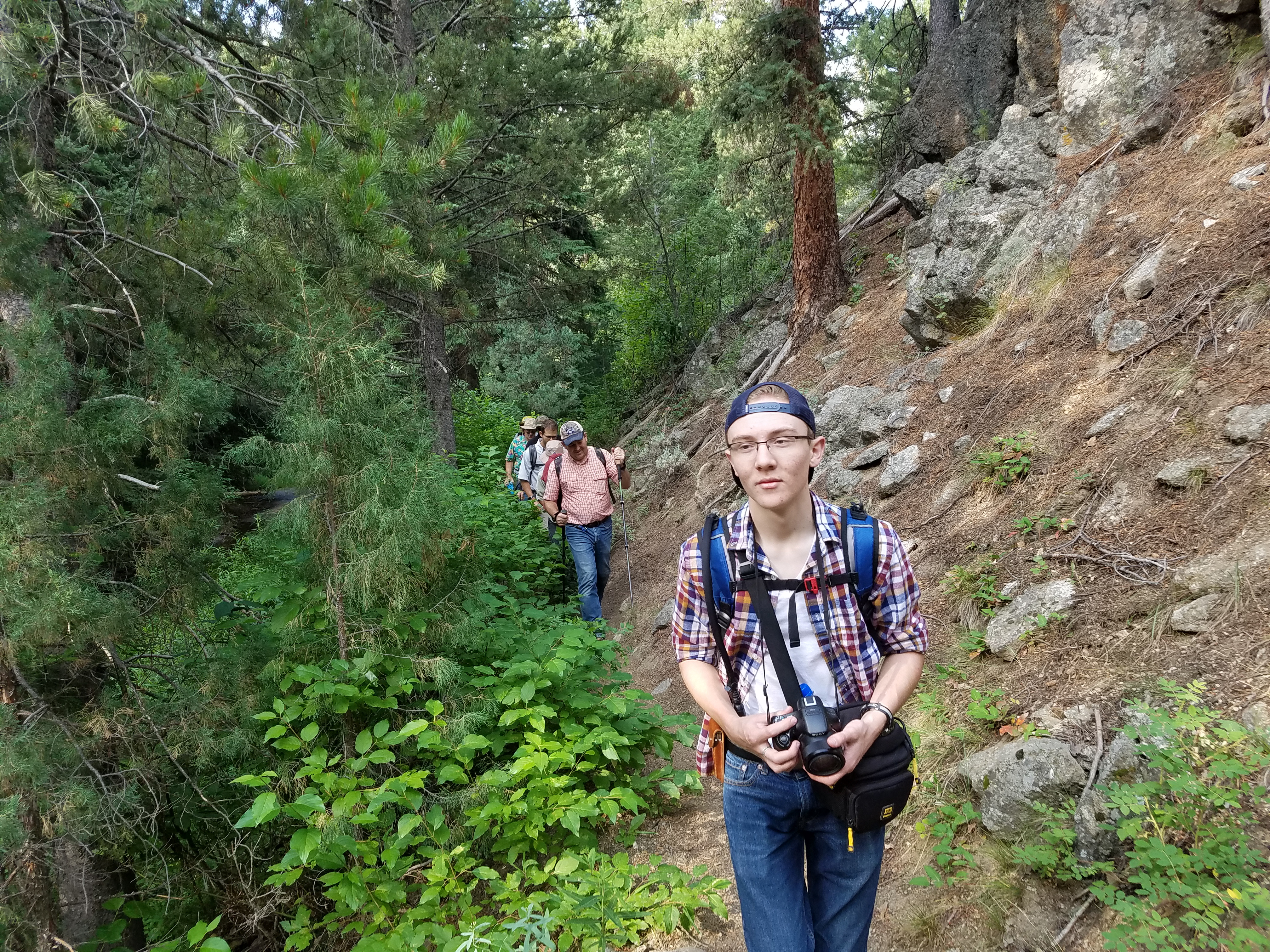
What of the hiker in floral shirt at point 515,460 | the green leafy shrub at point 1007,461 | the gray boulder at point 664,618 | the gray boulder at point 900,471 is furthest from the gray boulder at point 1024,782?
the hiker in floral shirt at point 515,460

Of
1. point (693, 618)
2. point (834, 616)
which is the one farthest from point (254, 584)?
point (834, 616)

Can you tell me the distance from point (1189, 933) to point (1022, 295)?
561 centimetres

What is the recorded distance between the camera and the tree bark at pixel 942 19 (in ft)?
35.6

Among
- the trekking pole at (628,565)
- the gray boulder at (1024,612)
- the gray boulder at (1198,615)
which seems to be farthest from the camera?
the trekking pole at (628,565)

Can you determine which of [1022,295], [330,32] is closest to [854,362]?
[1022,295]

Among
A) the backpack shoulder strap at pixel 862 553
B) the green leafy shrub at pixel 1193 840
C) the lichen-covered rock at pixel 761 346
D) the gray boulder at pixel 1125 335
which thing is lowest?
the green leafy shrub at pixel 1193 840

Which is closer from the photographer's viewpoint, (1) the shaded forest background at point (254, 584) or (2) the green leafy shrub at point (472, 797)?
(2) the green leafy shrub at point (472, 797)

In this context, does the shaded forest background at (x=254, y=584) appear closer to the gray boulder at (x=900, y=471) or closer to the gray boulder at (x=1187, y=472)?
the gray boulder at (x=900, y=471)

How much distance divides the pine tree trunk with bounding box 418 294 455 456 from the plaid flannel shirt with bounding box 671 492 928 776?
8.73 metres

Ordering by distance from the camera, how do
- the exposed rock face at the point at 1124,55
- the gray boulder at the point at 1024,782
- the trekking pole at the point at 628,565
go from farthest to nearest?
the trekking pole at the point at 628,565, the exposed rock face at the point at 1124,55, the gray boulder at the point at 1024,782

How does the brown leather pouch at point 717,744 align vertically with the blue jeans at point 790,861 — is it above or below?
above

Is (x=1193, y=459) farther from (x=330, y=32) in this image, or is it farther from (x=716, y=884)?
(x=330, y=32)

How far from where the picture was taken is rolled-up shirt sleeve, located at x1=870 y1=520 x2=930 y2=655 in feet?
6.60

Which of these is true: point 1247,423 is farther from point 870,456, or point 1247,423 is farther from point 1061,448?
point 870,456
